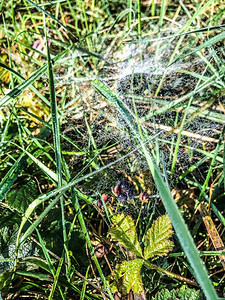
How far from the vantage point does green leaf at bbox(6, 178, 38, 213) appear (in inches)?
45.2

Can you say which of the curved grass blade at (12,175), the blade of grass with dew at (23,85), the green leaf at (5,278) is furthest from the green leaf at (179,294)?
the blade of grass with dew at (23,85)

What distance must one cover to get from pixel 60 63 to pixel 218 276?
4.72 ft

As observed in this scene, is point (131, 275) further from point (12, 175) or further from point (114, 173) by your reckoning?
point (12, 175)

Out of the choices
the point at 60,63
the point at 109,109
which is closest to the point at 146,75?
the point at 109,109

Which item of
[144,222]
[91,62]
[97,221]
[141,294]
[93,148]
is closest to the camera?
[141,294]

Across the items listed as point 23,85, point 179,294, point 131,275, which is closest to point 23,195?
point 23,85

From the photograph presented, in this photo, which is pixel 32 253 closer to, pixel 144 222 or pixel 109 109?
pixel 144 222

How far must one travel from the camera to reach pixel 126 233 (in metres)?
1.03

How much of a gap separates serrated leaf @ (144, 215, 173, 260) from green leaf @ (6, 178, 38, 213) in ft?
1.63

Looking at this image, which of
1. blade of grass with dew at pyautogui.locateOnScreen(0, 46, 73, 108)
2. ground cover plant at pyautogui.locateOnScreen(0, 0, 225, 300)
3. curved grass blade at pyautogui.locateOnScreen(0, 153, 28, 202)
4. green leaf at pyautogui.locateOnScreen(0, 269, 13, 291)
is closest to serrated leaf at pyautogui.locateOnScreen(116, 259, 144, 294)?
ground cover plant at pyautogui.locateOnScreen(0, 0, 225, 300)

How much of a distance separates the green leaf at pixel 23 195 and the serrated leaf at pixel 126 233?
1.22 feet

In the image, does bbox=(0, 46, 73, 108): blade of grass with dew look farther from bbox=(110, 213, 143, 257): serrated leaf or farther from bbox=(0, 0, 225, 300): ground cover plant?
bbox=(110, 213, 143, 257): serrated leaf

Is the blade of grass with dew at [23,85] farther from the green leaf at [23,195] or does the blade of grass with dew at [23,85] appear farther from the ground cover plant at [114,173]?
the green leaf at [23,195]

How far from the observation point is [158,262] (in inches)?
43.8
